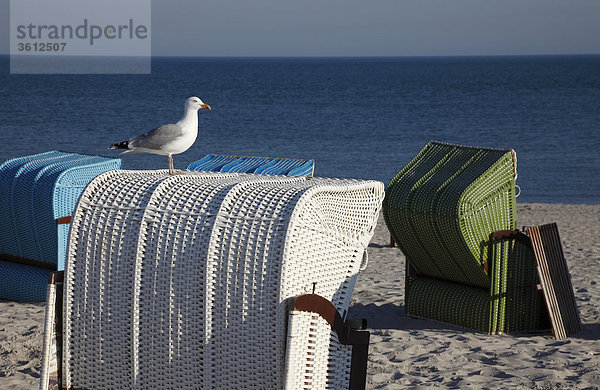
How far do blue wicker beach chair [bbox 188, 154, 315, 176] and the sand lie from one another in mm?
1404

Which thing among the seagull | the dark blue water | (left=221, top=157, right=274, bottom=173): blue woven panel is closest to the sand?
(left=221, top=157, right=274, bottom=173): blue woven panel

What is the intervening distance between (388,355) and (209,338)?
2.85 m

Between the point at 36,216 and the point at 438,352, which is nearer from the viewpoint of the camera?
the point at 438,352

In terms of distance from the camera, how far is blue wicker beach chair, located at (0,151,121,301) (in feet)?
23.1

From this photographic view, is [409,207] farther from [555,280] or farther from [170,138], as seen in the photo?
[170,138]

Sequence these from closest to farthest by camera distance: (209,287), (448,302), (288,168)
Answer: (209,287), (448,302), (288,168)

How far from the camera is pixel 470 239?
20.2 feet

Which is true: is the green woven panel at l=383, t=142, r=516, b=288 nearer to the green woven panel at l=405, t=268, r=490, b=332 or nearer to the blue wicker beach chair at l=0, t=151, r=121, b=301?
the green woven panel at l=405, t=268, r=490, b=332

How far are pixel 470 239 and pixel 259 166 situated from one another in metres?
2.13

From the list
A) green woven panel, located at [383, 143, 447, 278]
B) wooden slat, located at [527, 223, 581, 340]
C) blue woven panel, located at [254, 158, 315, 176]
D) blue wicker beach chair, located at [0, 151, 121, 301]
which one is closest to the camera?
wooden slat, located at [527, 223, 581, 340]

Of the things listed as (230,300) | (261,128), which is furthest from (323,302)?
(261,128)

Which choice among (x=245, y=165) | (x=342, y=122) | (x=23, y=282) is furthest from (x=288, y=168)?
(x=342, y=122)

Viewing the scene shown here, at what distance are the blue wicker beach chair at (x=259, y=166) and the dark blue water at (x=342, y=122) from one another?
12.8 m

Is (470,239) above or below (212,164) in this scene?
below
